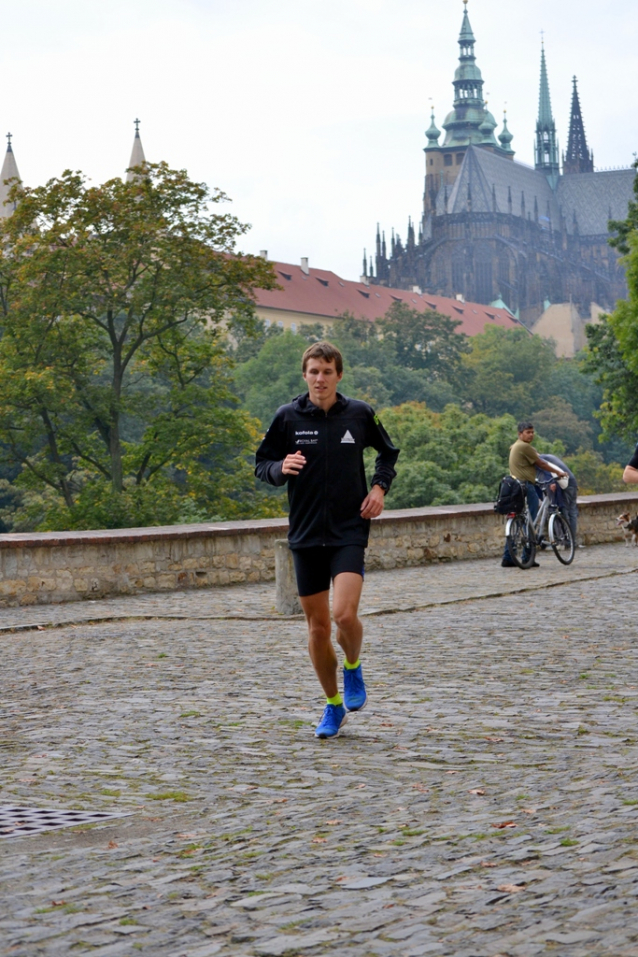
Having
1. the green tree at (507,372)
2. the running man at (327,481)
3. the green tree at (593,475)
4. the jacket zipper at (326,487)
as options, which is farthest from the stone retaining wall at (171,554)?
the green tree at (507,372)

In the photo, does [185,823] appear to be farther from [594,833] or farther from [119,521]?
[119,521]

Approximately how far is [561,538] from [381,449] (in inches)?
417

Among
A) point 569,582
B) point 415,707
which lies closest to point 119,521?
point 569,582

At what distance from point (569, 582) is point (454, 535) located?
171 inches

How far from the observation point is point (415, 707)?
7027mm

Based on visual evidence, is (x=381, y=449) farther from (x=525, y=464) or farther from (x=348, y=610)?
(x=525, y=464)

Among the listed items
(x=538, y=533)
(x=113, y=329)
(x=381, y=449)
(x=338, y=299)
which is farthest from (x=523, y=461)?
(x=338, y=299)

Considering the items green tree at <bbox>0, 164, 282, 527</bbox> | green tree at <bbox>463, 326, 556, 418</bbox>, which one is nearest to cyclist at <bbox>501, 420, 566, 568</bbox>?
green tree at <bbox>0, 164, 282, 527</bbox>

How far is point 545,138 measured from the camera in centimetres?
18262

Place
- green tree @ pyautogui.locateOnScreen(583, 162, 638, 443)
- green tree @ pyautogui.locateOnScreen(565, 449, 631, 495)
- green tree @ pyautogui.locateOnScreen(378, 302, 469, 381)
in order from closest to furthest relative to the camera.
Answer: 1. green tree @ pyautogui.locateOnScreen(583, 162, 638, 443)
2. green tree @ pyautogui.locateOnScreen(565, 449, 631, 495)
3. green tree @ pyautogui.locateOnScreen(378, 302, 469, 381)

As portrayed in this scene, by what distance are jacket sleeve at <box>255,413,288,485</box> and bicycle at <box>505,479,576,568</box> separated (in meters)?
10.1

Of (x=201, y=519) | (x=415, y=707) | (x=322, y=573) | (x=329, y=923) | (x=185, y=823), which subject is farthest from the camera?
(x=201, y=519)

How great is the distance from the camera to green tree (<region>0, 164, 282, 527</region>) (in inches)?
1375

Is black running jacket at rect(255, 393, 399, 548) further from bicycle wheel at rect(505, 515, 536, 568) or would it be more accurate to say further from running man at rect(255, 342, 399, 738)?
bicycle wheel at rect(505, 515, 536, 568)
